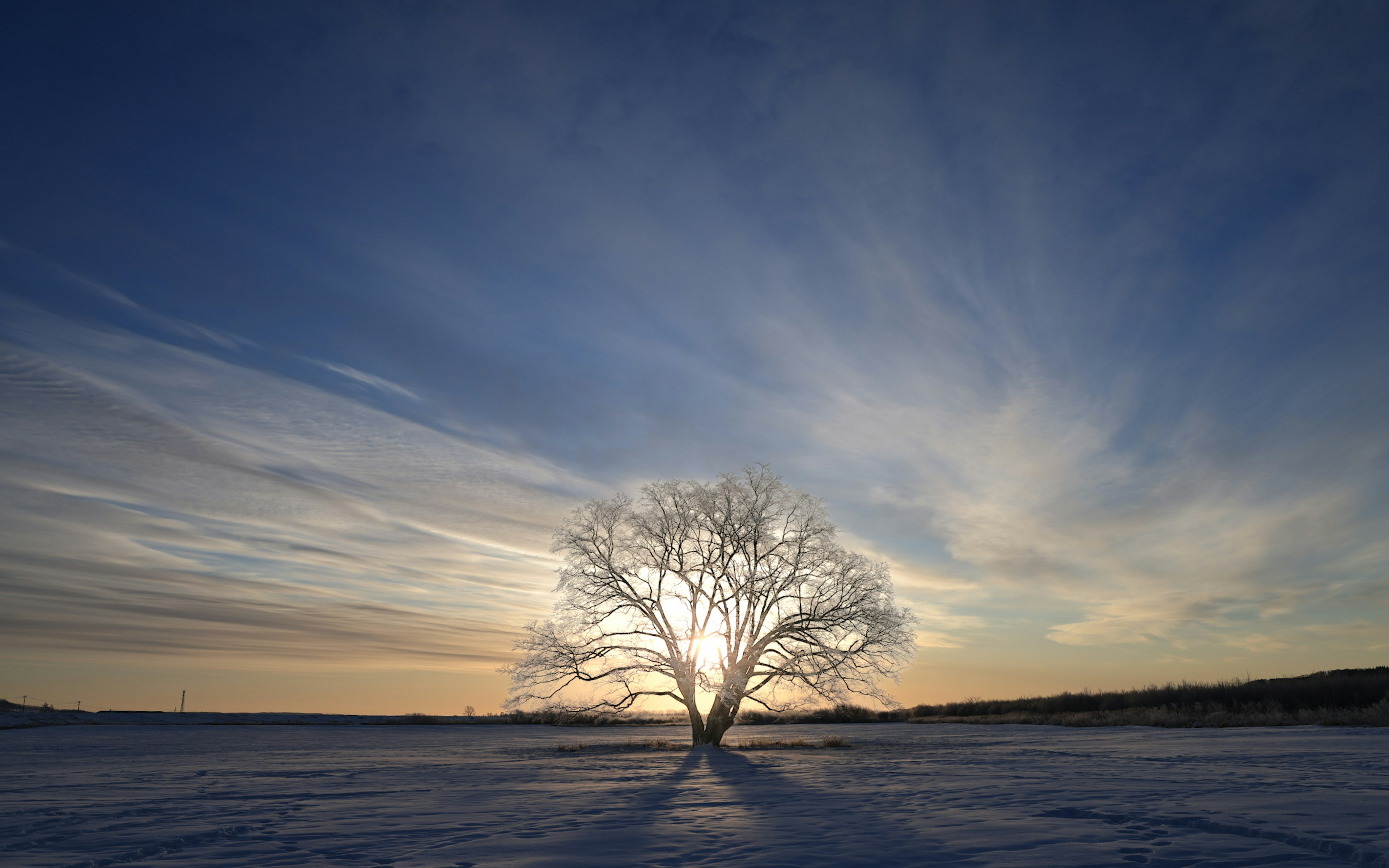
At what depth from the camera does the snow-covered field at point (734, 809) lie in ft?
27.9

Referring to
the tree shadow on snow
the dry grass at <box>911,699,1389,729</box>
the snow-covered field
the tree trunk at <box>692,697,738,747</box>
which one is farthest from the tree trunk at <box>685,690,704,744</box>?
the dry grass at <box>911,699,1389,729</box>

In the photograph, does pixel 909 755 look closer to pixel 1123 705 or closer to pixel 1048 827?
pixel 1048 827

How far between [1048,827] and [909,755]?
61.3 ft

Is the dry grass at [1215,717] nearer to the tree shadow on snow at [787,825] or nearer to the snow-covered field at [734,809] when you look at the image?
the snow-covered field at [734,809]

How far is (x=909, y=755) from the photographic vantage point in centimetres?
2708

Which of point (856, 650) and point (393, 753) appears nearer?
point (856, 650)

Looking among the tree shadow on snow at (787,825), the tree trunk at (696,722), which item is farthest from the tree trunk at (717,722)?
the tree shadow on snow at (787,825)

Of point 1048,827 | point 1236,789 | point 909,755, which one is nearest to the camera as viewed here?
point 1048,827

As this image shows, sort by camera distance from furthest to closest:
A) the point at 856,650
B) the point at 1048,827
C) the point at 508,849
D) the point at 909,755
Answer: the point at 856,650 → the point at 909,755 → the point at 1048,827 → the point at 508,849

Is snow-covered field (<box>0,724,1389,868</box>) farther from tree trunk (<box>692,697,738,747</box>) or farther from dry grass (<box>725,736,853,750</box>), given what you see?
dry grass (<box>725,736,853,750</box>)

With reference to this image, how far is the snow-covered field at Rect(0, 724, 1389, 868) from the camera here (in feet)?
27.9

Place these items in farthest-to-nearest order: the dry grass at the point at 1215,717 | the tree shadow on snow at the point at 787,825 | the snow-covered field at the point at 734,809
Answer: the dry grass at the point at 1215,717, the snow-covered field at the point at 734,809, the tree shadow on snow at the point at 787,825

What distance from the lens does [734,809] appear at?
12.8 m

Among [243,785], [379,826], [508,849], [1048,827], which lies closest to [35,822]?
[379,826]
